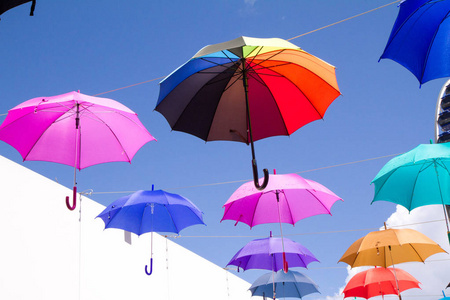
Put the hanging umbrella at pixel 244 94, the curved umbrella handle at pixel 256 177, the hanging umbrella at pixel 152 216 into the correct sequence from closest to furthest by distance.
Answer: the curved umbrella handle at pixel 256 177
the hanging umbrella at pixel 244 94
the hanging umbrella at pixel 152 216

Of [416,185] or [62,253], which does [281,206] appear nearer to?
[416,185]

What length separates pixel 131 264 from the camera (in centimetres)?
859

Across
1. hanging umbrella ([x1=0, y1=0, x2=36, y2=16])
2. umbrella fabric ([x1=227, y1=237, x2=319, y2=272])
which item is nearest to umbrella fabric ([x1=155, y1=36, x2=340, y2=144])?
hanging umbrella ([x1=0, y1=0, x2=36, y2=16])

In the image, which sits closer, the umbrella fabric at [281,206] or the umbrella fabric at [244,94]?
the umbrella fabric at [244,94]

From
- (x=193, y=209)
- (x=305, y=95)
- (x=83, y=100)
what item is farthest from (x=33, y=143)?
(x=305, y=95)

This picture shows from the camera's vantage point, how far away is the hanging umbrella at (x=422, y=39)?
313 centimetres

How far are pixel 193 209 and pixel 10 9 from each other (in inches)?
187

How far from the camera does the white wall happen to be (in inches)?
245

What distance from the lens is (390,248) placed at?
250 inches

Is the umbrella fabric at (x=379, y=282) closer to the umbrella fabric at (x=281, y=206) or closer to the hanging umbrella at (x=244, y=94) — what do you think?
the umbrella fabric at (x=281, y=206)

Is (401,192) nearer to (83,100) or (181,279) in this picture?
(83,100)

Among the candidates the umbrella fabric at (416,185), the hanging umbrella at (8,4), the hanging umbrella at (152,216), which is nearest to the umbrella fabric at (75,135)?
the hanging umbrella at (152,216)

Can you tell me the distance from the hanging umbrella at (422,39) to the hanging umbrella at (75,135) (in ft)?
7.95

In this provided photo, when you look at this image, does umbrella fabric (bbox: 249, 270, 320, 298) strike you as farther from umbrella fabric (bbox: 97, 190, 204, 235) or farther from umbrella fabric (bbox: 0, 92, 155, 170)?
umbrella fabric (bbox: 0, 92, 155, 170)
